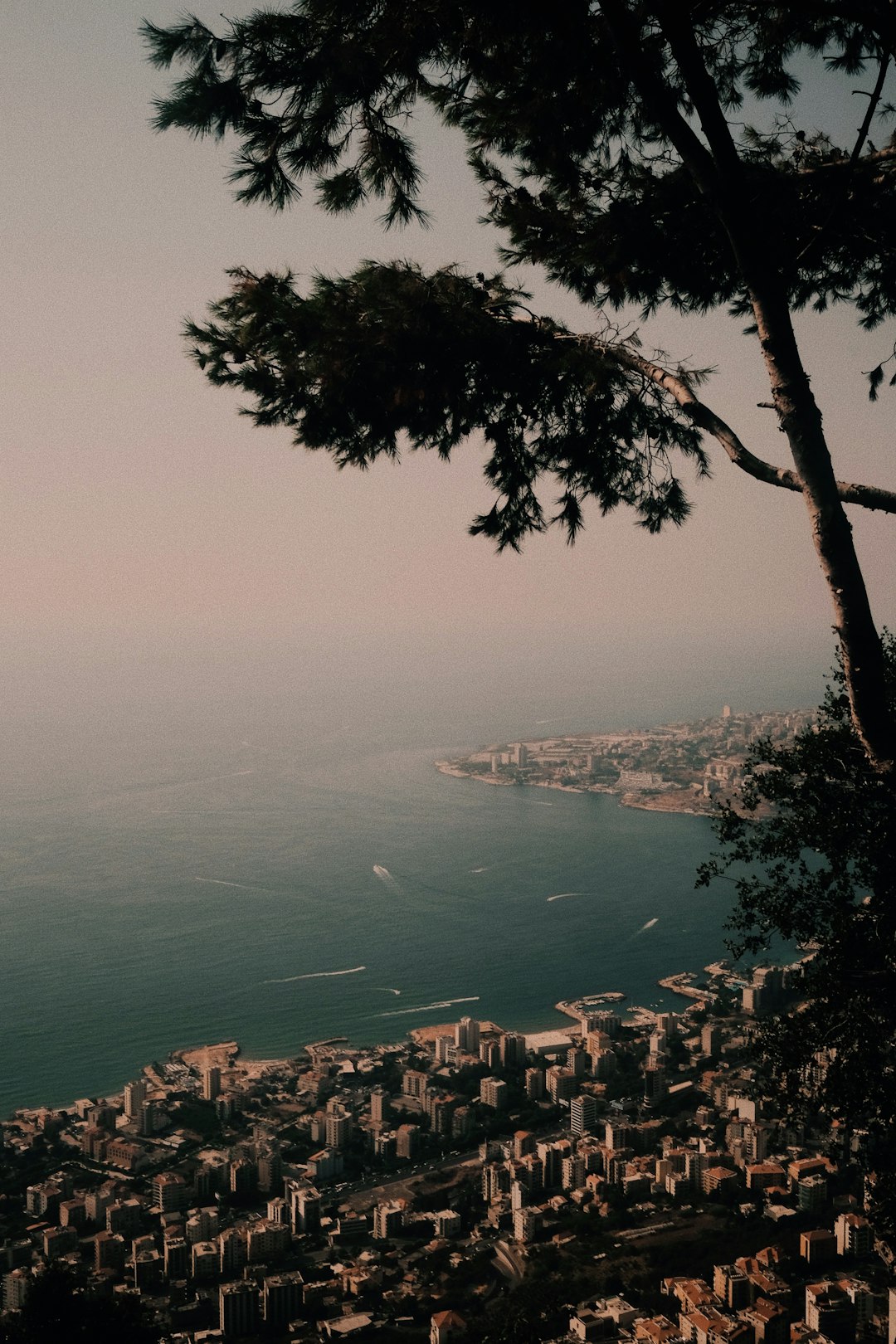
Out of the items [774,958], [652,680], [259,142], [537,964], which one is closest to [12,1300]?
[259,142]

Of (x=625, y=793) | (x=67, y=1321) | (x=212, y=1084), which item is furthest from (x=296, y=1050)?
(x=625, y=793)

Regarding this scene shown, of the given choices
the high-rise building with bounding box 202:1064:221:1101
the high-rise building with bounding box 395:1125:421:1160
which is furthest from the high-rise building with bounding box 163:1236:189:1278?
the high-rise building with bounding box 202:1064:221:1101

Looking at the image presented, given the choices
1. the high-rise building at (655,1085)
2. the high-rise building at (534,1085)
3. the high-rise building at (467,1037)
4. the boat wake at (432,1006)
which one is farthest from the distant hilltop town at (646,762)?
the high-rise building at (534,1085)

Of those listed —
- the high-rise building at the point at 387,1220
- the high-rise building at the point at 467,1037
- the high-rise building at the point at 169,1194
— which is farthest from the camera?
the high-rise building at the point at 467,1037

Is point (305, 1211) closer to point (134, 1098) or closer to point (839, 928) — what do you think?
point (134, 1098)

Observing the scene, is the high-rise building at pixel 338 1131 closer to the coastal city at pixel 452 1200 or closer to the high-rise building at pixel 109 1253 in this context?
the coastal city at pixel 452 1200

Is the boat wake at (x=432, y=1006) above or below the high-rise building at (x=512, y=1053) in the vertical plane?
below

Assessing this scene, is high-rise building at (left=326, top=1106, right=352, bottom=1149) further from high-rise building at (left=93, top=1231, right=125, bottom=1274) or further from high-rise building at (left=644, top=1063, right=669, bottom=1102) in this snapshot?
Answer: high-rise building at (left=644, top=1063, right=669, bottom=1102)
